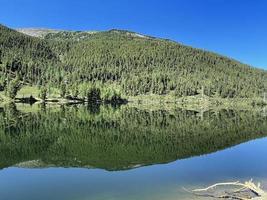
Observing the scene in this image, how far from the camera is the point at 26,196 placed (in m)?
28.1

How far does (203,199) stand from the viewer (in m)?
25.4

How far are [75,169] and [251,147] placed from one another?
1106 inches

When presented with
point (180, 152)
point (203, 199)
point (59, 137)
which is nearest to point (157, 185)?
point (203, 199)

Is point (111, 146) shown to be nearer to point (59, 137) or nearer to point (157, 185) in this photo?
point (59, 137)

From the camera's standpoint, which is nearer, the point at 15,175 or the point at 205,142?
the point at 15,175

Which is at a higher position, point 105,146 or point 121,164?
point 105,146

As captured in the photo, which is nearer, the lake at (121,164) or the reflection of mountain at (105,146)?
the lake at (121,164)

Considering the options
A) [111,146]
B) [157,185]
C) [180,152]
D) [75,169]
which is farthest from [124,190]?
[111,146]

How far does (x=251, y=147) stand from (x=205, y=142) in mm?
7749

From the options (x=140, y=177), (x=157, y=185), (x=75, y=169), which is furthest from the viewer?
(x=75, y=169)

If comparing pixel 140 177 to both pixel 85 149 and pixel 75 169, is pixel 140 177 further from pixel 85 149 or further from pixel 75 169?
pixel 85 149

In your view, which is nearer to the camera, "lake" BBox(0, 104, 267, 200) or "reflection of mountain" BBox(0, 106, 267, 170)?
"lake" BBox(0, 104, 267, 200)

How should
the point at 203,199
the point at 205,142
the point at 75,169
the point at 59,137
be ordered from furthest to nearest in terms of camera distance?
the point at 59,137
the point at 205,142
the point at 75,169
the point at 203,199

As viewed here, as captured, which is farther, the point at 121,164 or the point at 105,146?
the point at 105,146
